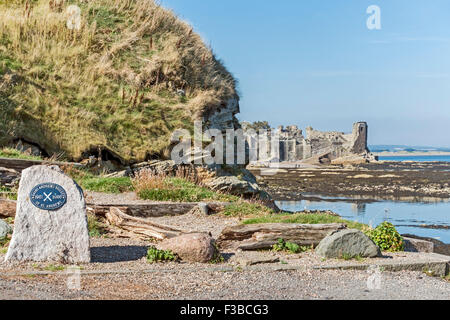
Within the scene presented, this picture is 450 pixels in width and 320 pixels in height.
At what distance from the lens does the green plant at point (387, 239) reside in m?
11.1

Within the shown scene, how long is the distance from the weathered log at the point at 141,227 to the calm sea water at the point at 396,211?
12357 millimetres

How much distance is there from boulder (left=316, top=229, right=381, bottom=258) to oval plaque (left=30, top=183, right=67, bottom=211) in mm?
4584

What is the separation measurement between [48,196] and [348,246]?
514cm

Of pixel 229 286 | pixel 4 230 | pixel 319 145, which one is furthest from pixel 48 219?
pixel 319 145

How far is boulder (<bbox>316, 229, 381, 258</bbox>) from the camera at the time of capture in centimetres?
979

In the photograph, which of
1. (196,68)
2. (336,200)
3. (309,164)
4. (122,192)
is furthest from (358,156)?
(122,192)

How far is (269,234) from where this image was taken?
10516 millimetres

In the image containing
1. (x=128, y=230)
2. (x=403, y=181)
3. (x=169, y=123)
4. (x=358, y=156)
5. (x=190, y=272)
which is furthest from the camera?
(x=358, y=156)

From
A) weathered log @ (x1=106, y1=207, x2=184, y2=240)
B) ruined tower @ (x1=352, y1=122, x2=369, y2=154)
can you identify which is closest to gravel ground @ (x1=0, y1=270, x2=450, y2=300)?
weathered log @ (x1=106, y1=207, x2=184, y2=240)

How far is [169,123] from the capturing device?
19.6 metres

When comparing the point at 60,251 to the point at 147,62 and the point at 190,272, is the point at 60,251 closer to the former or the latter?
the point at 190,272

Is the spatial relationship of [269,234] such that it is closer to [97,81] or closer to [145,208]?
[145,208]

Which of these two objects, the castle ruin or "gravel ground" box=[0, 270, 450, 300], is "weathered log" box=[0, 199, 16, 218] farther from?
the castle ruin
